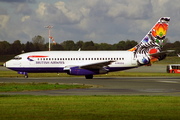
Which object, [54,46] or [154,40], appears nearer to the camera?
[154,40]

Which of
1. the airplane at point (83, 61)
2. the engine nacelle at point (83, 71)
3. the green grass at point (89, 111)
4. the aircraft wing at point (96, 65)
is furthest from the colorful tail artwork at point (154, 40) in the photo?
the green grass at point (89, 111)

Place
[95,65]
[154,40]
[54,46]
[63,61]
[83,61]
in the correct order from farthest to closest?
1. [54,46]
2. [154,40]
3. [83,61]
4. [63,61]
5. [95,65]

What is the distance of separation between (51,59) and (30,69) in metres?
3.35

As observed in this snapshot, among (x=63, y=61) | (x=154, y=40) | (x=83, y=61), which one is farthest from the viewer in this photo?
(x=154, y=40)

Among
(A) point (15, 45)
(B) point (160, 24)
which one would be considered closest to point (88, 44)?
(A) point (15, 45)

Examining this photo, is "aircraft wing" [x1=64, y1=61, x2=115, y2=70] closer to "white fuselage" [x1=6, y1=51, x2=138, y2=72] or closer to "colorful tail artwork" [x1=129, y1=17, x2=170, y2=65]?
"white fuselage" [x1=6, y1=51, x2=138, y2=72]

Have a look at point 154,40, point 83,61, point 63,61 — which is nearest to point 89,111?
point 63,61

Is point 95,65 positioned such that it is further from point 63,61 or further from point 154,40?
point 154,40

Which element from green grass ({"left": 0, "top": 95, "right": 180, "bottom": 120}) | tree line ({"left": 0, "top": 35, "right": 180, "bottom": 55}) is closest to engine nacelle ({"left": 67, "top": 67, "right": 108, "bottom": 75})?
green grass ({"left": 0, "top": 95, "right": 180, "bottom": 120})

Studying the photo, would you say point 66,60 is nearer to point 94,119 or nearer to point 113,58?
point 113,58

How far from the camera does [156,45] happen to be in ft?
158

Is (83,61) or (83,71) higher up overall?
(83,61)

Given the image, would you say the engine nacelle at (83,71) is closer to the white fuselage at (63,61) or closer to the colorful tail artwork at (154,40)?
the white fuselage at (63,61)

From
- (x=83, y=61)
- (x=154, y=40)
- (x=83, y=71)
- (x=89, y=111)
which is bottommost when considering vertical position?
(x=89, y=111)
